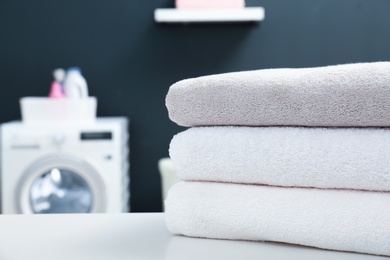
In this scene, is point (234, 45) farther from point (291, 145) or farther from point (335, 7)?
point (291, 145)

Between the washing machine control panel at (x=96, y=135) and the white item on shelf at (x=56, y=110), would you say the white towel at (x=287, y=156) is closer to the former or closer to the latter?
the washing machine control panel at (x=96, y=135)

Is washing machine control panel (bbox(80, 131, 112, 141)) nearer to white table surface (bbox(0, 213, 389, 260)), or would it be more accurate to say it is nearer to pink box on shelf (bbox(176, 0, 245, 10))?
pink box on shelf (bbox(176, 0, 245, 10))

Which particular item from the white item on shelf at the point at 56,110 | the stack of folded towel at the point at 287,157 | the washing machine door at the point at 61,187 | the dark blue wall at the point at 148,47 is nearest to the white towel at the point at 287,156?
the stack of folded towel at the point at 287,157

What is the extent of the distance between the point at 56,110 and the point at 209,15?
95cm

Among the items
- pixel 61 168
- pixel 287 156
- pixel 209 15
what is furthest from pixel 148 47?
pixel 287 156

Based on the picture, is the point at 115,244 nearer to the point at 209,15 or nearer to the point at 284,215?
the point at 284,215

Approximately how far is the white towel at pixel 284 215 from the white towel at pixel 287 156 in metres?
0.01

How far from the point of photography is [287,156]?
2.16 feet

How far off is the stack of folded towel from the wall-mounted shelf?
2.67m

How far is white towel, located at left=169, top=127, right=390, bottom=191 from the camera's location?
0.62 metres

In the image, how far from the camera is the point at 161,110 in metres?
3.69

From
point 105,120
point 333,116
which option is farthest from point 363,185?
point 105,120

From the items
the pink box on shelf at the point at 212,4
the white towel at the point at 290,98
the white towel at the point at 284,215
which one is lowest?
the white towel at the point at 284,215

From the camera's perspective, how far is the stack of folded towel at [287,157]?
0.62 metres
